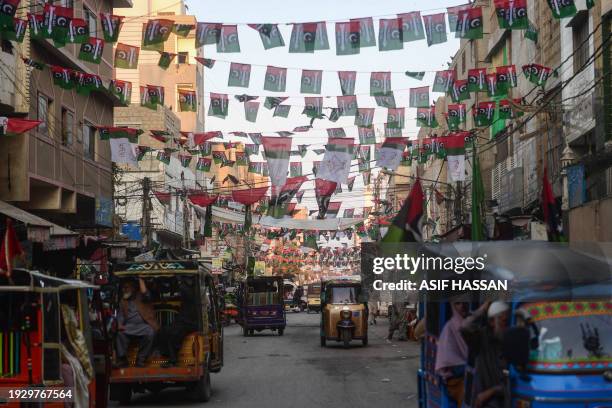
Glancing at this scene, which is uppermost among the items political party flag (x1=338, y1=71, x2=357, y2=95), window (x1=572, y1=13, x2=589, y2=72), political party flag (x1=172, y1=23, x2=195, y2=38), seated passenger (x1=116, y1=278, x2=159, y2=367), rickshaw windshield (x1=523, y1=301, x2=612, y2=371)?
window (x1=572, y1=13, x2=589, y2=72)

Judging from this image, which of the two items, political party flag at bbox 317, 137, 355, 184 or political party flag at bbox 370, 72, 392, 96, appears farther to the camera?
political party flag at bbox 317, 137, 355, 184

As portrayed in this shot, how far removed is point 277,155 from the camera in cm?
3022

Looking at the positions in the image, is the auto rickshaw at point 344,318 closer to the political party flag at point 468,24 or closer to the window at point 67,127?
the window at point 67,127

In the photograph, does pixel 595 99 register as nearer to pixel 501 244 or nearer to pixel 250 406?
pixel 250 406

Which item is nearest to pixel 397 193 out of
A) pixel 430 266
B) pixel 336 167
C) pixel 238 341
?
pixel 238 341

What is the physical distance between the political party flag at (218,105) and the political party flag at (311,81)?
3.89m

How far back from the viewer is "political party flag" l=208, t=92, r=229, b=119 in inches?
1151

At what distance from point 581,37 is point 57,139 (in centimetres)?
1699

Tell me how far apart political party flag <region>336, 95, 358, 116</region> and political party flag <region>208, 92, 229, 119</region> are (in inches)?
134

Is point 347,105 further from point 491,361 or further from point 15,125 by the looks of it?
point 491,361

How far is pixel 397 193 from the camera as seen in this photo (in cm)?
9231

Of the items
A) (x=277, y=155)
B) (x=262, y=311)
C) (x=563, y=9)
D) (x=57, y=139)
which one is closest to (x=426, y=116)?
(x=277, y=155)

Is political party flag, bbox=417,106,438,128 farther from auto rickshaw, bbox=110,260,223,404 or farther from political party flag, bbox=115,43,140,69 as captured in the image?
auto rickshaw, bbox=110,260,223,404

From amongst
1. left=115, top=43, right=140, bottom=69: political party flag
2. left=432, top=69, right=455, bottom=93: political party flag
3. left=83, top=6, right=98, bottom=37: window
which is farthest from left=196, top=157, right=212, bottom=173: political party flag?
left=432, top=69, right=455, bottom=93: political party flag
